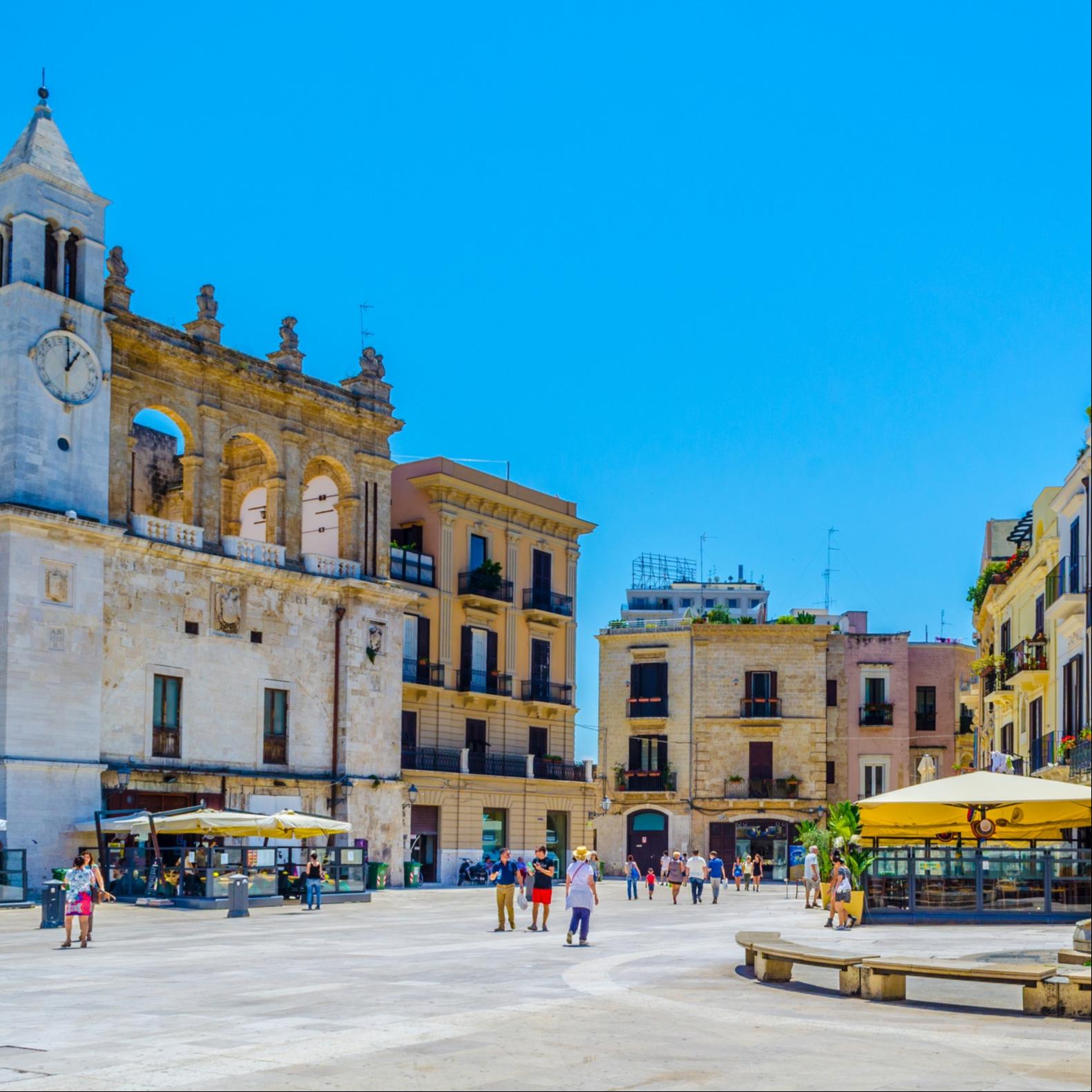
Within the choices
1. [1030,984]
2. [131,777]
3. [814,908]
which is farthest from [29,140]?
[1030,984]

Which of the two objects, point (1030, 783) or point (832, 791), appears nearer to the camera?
point (1030, 783)

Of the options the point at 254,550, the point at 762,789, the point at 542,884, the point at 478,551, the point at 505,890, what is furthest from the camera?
the point at 762,789

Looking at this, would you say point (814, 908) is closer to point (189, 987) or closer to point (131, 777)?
point (131, 777)

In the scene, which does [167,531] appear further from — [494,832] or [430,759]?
[494,832]

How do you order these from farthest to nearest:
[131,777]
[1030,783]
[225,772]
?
[225,772] → [131,777] → [1030,783]

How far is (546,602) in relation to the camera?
169 ft

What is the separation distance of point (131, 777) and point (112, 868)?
298cm

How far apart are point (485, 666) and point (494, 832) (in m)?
5.42

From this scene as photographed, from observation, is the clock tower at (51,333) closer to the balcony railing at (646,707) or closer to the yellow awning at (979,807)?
the yellow awning at (979,807)

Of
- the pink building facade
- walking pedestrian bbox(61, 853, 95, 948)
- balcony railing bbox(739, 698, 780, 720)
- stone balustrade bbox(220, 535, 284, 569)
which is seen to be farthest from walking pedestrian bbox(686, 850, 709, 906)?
the pink building facade

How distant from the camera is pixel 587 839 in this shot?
5550cm

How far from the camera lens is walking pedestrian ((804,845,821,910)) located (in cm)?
3353

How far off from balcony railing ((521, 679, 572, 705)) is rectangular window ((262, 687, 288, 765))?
12.3 meters

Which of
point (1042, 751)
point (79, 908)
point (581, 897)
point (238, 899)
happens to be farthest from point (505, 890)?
point (1042, 751)
